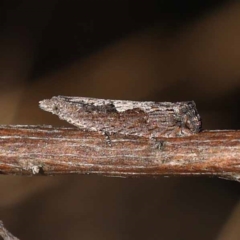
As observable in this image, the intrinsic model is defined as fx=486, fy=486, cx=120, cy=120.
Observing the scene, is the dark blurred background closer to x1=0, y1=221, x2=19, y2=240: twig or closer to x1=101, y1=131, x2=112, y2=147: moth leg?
x1=101, y1=131, x2=112, y2=147: moth leg

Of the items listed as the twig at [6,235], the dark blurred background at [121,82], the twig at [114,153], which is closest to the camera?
the twig at [6,235]

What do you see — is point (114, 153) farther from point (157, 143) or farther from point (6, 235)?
point (6, 235)

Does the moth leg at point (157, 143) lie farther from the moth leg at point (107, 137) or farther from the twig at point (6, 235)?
the twig at point (6, 235)

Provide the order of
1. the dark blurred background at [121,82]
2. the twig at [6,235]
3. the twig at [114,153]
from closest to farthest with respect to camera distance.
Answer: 1. the twig at [6,235]
2. the twig at [114,153]
3. the dark blurred background at [121,82]

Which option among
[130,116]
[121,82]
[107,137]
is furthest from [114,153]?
[121,82]

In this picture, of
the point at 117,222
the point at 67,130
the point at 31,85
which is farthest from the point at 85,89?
the point at 67,130

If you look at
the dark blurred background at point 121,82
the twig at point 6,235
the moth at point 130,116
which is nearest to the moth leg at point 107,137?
the moth at point 130,116
